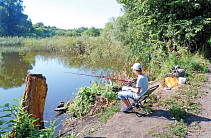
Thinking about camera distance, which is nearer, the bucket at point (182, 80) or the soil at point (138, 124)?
the soil at point (138, 124)

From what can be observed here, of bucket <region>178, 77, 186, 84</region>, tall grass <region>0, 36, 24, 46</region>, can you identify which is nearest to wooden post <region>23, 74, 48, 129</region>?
bucket <region>178, 77, 186, 84</region>

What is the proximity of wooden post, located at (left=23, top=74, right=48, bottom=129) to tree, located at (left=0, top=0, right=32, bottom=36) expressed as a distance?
168ft

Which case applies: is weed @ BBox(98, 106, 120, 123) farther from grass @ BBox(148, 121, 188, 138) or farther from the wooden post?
the wooden post

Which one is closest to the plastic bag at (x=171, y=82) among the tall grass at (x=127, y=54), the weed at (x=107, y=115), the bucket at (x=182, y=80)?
the bucket at (x=182, y=80)

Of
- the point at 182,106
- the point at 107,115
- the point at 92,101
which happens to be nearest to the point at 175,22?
the point at 182,106

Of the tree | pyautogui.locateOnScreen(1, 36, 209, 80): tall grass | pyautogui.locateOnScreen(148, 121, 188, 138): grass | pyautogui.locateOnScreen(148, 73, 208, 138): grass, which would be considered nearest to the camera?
pyautogui.locateOnScreen(148, 121, 188, 138): grass

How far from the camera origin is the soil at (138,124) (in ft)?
11.3

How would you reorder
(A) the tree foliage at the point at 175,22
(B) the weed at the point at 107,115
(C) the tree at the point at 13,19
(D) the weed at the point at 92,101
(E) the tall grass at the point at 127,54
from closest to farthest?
Answer: 1. (B) the weed at the point at 107,115
2. (D) the weed at the point at 92,101
3. (E) the tall grass at the point at 127,54
4. (A) the tree foliage at the point at 175,22
5. (C) the tree at the point at 13,19

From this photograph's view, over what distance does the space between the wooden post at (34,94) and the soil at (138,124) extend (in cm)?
95

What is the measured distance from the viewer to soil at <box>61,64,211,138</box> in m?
3.44

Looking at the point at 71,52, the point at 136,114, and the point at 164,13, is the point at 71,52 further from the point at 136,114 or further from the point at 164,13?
the point at 136,114

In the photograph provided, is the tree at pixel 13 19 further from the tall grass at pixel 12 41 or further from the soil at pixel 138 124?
the soil at pixel 138 124

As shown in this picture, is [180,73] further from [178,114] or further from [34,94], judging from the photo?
[34,94]

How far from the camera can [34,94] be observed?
380 cm
